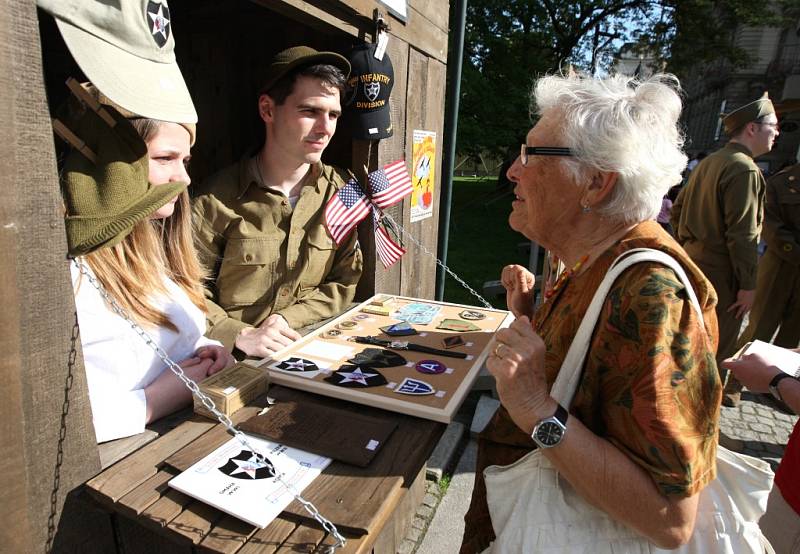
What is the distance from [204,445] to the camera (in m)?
1.36

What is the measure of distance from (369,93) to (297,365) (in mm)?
1606

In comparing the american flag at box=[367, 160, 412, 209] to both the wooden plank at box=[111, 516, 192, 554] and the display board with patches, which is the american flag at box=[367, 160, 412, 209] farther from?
the wooden plank at box=[111, 516, 192, 554]

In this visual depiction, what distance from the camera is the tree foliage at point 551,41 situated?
466 inches

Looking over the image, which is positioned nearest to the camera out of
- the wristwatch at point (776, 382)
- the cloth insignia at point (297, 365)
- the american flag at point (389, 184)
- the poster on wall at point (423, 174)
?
the cloth insignia at point (297, 365)

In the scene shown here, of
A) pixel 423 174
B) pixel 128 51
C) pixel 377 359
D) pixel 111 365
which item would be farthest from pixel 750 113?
pixel 111 365

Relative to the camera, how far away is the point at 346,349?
6.39ft

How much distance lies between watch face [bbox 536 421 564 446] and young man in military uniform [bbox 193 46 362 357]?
1509 millimetres

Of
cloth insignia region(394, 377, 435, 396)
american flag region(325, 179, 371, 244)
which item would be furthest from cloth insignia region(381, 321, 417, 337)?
american flag region(325, 179, 371, 244)

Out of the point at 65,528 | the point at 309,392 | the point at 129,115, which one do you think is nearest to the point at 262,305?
the point at 309,392

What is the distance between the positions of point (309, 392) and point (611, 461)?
963mm

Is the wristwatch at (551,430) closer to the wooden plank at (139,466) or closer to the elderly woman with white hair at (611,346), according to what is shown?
the elderly woman with white hair at (611,346)

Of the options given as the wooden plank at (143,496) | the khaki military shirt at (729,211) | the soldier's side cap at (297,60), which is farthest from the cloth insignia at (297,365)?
the khaki military shirt at (729,211)

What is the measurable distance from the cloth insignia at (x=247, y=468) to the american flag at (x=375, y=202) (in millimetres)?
1579

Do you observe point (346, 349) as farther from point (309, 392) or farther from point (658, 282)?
point (658, 282)
